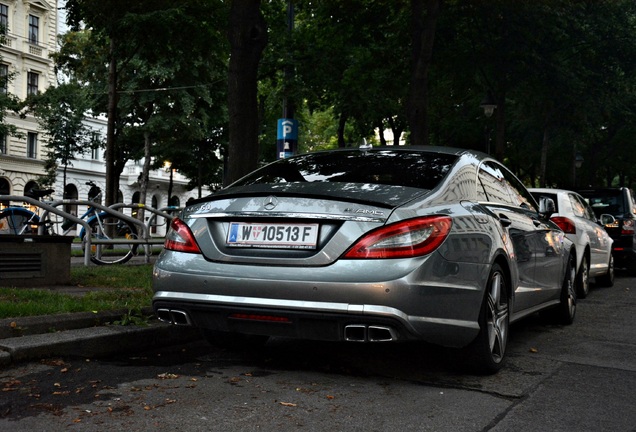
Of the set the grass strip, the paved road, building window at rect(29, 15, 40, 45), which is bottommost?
the paved road

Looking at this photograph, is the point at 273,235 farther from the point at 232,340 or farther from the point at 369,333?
the point at 232,340

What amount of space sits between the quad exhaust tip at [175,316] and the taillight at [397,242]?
1.13 m

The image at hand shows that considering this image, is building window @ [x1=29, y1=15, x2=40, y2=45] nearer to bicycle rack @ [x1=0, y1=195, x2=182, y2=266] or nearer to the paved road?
bicycle rack @ [x1=0, y1=195, x2=182, y2=266]

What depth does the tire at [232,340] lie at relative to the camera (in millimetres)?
5477

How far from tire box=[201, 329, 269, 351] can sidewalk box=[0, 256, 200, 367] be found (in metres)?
0.39

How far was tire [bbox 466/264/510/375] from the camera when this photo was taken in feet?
16.0

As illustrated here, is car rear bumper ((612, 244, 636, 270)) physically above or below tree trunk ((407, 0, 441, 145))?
below

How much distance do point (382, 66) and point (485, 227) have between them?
53.0 ft

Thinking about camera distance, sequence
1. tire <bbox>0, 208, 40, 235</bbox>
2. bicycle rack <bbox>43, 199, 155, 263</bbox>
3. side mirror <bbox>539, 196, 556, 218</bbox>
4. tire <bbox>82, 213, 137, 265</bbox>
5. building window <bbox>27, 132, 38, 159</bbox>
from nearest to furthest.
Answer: side mirror <bbox>539, 196, 556, 218</bbox>, bicycle rack <bbox>43, 199, 155, 263</bbox>, tire <bbox>0, 208, 40, 235</bbox>, tire <bbox>82, 213, 137, 265</bbox>, building window <bbox>27, 132, 38, 159</bbox>

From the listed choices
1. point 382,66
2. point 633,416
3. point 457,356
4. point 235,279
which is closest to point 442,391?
point 457,356

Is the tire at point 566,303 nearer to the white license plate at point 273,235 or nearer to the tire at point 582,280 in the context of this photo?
the tire at point 582,280

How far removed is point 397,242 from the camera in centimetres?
434

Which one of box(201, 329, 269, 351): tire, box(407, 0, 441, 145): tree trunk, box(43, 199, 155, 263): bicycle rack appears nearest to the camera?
box(201, 329, 269, 351): tire

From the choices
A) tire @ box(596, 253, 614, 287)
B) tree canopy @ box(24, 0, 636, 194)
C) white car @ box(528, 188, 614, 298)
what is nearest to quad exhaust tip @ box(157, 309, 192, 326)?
tree canopy @ box(24, 0, 636, 194)
